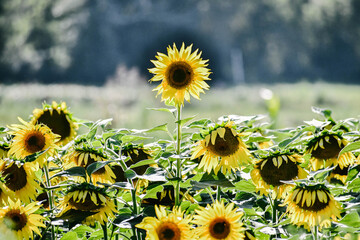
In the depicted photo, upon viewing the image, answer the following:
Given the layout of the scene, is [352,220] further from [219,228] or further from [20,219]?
[20,219]

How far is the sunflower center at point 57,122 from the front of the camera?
142 centimetres

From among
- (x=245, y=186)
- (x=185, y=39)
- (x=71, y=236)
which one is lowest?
(x=71, y=236)

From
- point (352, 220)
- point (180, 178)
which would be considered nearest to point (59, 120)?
point (180, 178)

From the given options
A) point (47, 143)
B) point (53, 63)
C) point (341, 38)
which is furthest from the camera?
point (341, 38)

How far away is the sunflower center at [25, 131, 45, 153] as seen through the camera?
1157 millimetres

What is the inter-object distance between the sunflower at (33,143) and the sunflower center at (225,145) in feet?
1.07

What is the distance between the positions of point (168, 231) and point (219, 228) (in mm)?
93

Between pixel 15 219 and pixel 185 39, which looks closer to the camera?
pixel 15 219

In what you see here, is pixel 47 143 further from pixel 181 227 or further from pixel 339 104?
pixel 339 104

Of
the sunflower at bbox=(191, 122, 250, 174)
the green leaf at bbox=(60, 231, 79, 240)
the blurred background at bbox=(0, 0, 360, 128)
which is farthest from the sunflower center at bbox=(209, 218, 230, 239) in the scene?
the blurred background at bbox=(0, 0, 360, 128)

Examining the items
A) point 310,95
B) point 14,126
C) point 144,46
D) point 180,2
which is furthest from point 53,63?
point 14,126

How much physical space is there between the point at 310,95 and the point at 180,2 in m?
6.55

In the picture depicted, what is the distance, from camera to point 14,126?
1214 millimetres

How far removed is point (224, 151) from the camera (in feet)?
3.62
